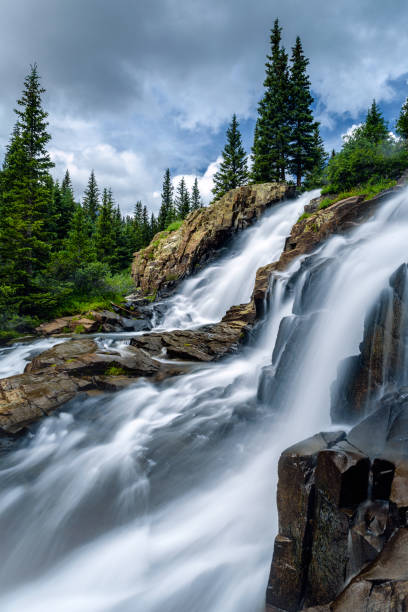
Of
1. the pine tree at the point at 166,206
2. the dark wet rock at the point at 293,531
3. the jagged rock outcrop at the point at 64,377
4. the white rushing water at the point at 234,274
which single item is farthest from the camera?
the pine tree at the point at 166,206

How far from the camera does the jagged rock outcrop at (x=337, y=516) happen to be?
2.32 metres

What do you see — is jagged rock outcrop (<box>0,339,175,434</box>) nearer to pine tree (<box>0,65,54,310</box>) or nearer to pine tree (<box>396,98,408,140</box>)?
pine tree (<box>0,65,54,310</box>)

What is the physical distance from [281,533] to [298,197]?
76.3 feet

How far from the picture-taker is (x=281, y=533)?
2902 mm

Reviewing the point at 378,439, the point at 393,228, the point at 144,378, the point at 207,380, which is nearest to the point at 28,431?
the point at 144,378

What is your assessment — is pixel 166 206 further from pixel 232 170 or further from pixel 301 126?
pixel 301 126

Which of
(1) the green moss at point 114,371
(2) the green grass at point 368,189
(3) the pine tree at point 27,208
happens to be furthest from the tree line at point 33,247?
(2) the green grass at point 368,189

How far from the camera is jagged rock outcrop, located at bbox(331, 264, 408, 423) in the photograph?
14.2 ft

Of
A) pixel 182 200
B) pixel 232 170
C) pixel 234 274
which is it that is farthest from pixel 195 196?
pixel 234 274

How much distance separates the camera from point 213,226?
23188 mm

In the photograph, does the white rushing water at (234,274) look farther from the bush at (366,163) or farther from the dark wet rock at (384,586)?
the dark wet rock at (384,586)

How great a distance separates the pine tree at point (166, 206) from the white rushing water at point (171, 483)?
52252mm

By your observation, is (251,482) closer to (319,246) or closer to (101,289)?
(319,246)

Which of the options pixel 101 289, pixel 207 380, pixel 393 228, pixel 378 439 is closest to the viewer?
pixel 378 439
